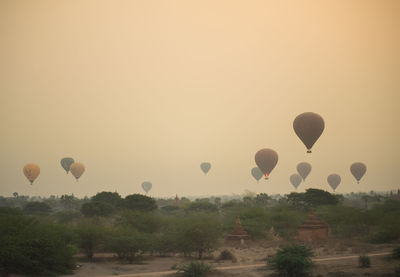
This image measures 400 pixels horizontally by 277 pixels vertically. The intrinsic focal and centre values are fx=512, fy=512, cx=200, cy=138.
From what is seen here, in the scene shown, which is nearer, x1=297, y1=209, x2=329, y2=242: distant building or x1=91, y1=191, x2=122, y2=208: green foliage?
x1=297, y1=209, x2=329, y2=242: distant building

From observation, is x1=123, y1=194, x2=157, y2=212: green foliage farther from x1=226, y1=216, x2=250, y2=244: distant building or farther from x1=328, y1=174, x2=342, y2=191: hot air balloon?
x1=328, y1=174, x2=342, y2=191: hot air balloon

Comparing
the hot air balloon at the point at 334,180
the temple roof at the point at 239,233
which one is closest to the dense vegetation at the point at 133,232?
the temple roof at the point at 239,233

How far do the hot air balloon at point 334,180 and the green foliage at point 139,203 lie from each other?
9630cm

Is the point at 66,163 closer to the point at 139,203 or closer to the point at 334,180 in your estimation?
the point at 139,203

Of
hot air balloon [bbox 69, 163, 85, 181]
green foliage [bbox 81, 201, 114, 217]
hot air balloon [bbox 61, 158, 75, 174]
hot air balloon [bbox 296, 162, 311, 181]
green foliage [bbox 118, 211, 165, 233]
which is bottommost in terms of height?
green foliage [bbox 118, 211, 165, 233]

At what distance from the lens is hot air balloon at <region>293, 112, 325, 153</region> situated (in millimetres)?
80188

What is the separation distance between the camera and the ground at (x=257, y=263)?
36.8 metres

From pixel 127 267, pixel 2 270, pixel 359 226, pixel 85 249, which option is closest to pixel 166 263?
pixel 127 267

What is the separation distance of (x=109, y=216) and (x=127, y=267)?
45897 mm

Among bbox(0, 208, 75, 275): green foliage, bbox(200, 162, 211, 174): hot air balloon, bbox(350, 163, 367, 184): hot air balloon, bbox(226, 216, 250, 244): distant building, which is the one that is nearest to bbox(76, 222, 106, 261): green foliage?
bbox(0, 208, 75, 275): green foliage

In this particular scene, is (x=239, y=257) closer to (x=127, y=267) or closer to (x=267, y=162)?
(x=127, y=267)

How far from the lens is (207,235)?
163 feet

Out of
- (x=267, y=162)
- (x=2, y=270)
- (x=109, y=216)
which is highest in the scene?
(x=267, y=162)

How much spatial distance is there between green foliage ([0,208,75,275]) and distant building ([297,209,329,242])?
94.0 ft
